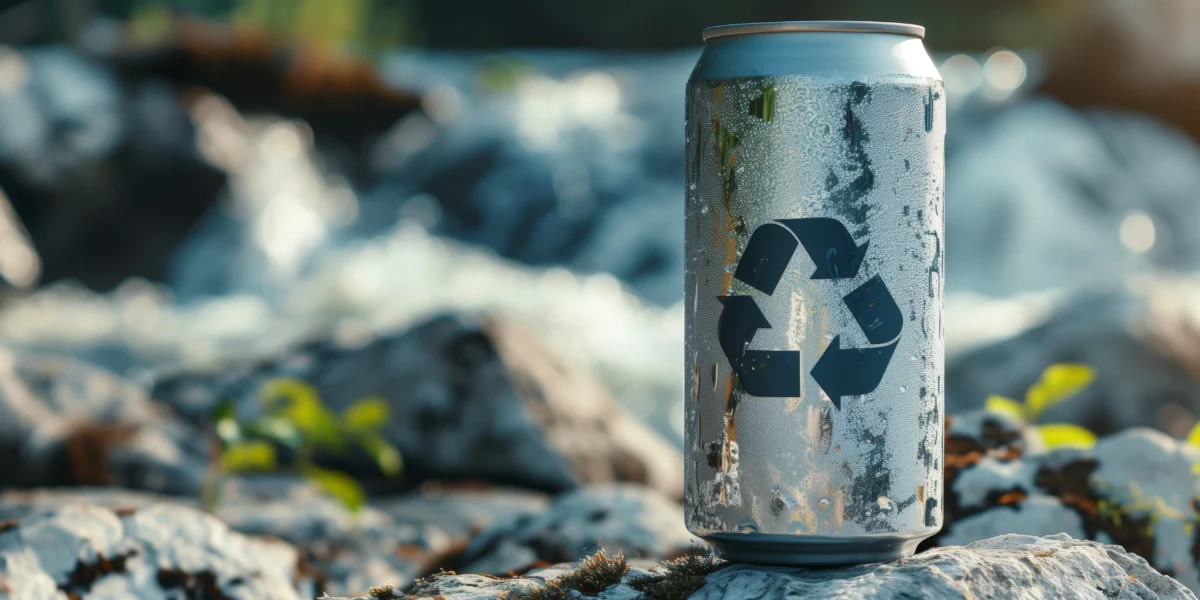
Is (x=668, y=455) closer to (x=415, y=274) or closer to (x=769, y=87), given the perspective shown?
(x=769, y=87)

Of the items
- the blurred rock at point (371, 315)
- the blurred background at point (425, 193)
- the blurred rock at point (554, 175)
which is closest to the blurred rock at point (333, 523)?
the blurred rock at point (371, 315)

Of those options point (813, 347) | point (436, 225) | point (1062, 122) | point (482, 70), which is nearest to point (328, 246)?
point (436, 225)

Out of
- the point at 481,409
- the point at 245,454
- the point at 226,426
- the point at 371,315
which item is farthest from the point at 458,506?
the point at 371,315

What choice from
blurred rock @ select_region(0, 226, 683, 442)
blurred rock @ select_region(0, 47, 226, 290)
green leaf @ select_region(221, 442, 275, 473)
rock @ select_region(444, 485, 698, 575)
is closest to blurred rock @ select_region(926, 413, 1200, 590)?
rock @ select_region(444, 485, 698, 575)

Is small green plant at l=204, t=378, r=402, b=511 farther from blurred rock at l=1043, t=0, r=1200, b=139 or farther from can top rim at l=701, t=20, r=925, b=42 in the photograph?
blurred rock at l=1043, t=0, r=1200, b=139

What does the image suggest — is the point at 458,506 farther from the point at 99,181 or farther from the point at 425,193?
the point at 425,193

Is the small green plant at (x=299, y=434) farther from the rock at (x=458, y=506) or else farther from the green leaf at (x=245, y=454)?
the rock at (x=458, y=506)
